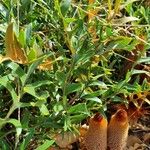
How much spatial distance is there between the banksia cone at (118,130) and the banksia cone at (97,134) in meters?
0.03

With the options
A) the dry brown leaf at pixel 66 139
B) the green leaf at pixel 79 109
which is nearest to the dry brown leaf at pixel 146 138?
the dry brown leaf at pixel 66 139

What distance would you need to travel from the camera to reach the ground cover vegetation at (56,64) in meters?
1.57

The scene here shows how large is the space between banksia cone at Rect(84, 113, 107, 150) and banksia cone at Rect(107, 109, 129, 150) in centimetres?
3

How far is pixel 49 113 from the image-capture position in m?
1.76

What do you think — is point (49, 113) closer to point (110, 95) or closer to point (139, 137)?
point (110, 95)

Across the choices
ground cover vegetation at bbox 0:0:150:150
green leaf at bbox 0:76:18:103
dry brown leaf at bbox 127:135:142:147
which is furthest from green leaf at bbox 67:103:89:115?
dry brown leaf at bbox 127:135:142:147

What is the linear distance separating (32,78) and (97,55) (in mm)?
223

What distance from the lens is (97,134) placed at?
197 centimetres

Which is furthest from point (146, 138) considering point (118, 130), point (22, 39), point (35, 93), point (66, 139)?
point (22, 39)

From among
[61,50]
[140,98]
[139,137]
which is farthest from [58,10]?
[139,137]

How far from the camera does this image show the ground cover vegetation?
5.16 feet

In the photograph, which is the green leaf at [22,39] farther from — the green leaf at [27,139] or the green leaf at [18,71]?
the green leaf at [27,139]

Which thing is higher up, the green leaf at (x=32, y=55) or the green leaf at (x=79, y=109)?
the green leaf at (x=32, y=55)

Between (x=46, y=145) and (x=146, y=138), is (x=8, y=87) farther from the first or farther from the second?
(x=146, y=138)
